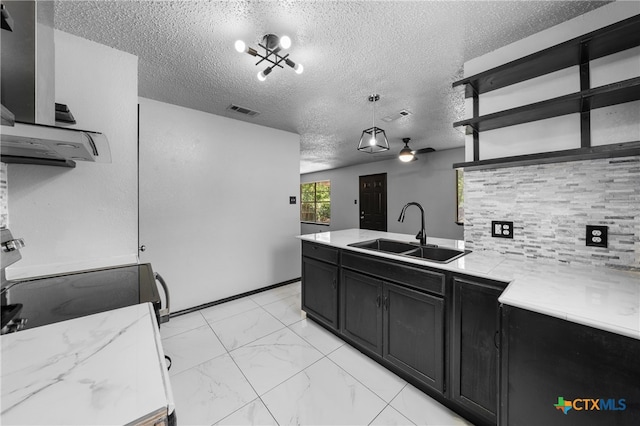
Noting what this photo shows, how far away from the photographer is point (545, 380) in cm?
100

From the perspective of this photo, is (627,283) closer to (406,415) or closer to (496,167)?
(496,167)

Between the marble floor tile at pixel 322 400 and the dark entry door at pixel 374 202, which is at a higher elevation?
the dark entry door at pixel 374 202

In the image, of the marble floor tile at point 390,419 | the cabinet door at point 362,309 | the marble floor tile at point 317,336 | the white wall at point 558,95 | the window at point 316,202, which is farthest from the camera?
the window at point 316,202

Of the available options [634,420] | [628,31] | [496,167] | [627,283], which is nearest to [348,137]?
[496,167]

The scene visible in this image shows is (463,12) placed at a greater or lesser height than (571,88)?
greater

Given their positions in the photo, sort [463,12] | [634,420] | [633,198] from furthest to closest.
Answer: [463,12], [633,198], [634,420]

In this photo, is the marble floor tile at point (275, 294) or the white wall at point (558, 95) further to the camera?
the marble floor tile at point (275, 294)

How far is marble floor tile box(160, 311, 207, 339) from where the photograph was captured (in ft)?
8.09

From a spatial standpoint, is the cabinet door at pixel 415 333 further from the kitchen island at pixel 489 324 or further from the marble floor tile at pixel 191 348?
the marble floor tile at pixel 191 348

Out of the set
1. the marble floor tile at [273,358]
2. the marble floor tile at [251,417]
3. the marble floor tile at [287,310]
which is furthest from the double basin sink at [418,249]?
the marble floor tile at [251,417]

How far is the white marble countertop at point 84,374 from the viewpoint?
1.58 ft

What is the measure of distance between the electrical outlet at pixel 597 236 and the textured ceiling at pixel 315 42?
132cm

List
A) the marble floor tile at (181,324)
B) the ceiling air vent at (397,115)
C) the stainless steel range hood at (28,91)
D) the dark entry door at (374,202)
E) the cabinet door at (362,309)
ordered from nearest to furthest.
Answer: the stainless steel range hood at (28,91) → the cabinet door at (362,309) → the marble floor tile at (181,324) → the ceiling air vent at (397,115) → the dark entry door at (374,202)

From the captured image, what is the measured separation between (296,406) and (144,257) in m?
2.19
